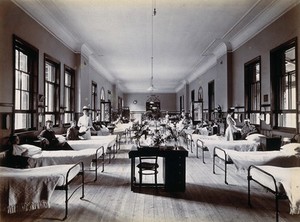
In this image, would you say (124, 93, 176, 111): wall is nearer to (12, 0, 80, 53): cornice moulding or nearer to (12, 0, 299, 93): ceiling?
(12, 0, 299, 93): ceiling

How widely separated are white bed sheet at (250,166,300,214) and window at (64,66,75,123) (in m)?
5.91

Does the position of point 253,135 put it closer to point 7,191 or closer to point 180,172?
point 180,172

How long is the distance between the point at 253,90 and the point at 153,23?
3.53m

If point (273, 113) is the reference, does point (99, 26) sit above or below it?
above

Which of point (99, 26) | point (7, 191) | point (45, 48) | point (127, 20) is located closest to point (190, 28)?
point (127, 20)

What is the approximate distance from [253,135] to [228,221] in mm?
3506

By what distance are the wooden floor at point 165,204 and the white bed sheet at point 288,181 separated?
548 mm

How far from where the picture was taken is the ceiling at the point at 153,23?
600cm

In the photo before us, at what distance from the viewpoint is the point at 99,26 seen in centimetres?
757

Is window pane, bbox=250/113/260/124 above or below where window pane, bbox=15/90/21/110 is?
below

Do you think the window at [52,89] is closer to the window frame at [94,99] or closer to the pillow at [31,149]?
the pillow at [31,149]

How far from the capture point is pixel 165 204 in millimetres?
4348

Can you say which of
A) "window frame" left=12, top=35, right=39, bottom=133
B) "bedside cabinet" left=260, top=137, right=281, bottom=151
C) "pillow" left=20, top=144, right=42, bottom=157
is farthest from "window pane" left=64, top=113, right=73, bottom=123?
"bedside cabinet" left=260, top=137, right=281, bottom=151

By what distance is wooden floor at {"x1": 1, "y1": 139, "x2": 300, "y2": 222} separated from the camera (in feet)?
12.5
